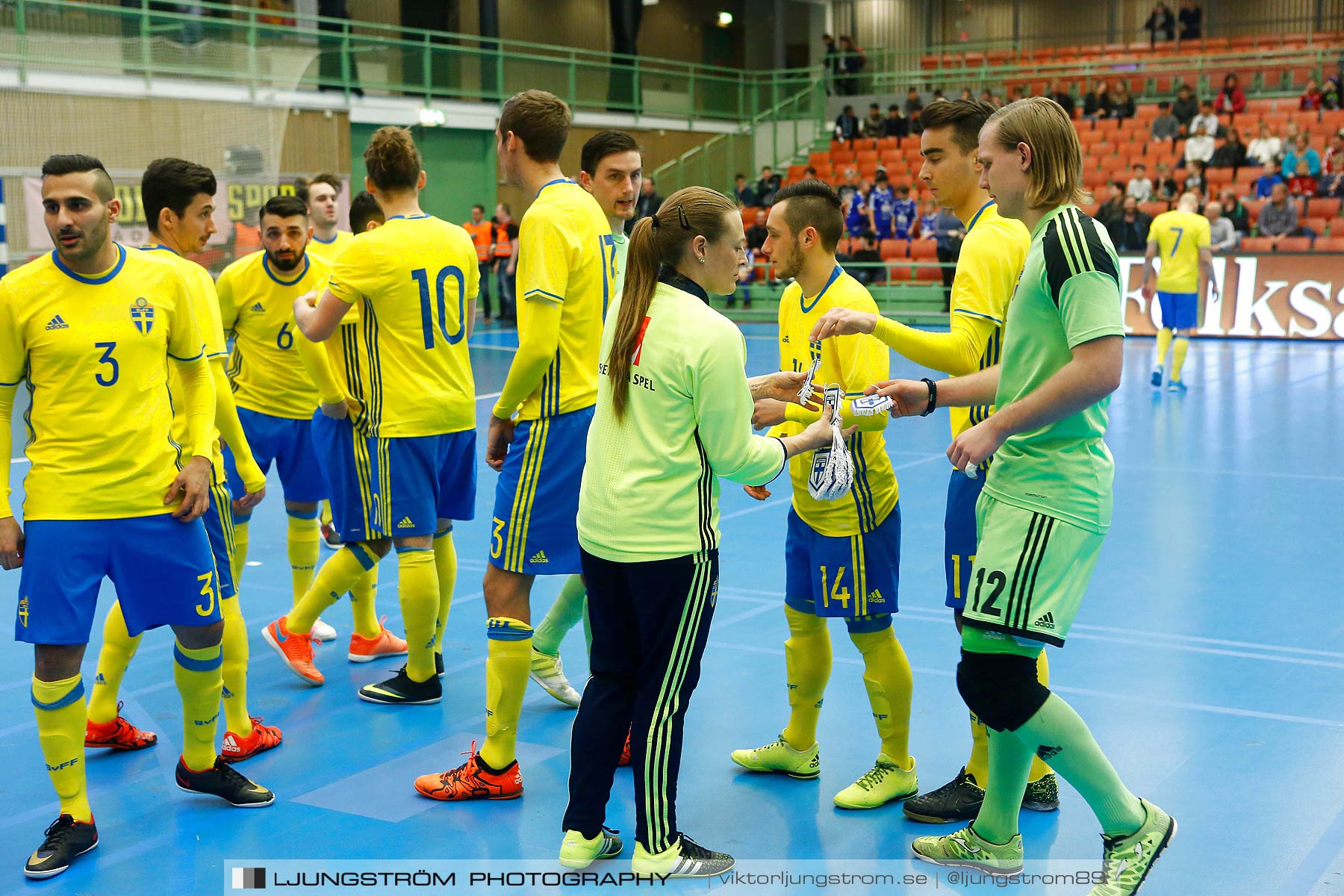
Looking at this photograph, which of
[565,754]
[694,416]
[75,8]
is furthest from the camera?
[75,8]

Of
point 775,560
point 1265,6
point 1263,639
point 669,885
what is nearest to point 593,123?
point 1265,6

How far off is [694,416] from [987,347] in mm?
1037

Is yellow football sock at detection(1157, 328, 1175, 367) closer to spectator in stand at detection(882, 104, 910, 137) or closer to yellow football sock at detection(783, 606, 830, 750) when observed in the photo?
yellow football sock at detection(783, 606, 830, 750)

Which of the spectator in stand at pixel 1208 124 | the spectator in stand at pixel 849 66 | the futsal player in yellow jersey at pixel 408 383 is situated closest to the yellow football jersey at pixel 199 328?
the futsal player in yellow jersey at pixel 408 383

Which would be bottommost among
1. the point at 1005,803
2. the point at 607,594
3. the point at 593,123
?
the point at 1005,803

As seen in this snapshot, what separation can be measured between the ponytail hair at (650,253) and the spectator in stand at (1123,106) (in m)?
24.2

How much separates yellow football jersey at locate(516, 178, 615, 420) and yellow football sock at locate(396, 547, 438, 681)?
3.08ft

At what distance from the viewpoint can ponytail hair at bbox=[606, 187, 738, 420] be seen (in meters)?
3.37

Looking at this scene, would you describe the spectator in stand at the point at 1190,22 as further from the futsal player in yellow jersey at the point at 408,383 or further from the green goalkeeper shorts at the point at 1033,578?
the green goalkeeper shorts at the point at 1033,578

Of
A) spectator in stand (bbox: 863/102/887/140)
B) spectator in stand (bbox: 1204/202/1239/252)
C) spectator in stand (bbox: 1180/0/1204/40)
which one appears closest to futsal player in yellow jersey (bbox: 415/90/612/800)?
spectator in stand (bbox: 1204/202/1239/252)

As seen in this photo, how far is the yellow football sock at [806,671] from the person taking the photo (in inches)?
165

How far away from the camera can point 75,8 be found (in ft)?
55.9

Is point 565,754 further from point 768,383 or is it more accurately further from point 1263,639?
point 1263,639

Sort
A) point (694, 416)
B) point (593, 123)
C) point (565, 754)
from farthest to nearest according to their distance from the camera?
point (593, 123) < point (565, 754) < point (694, 416)
